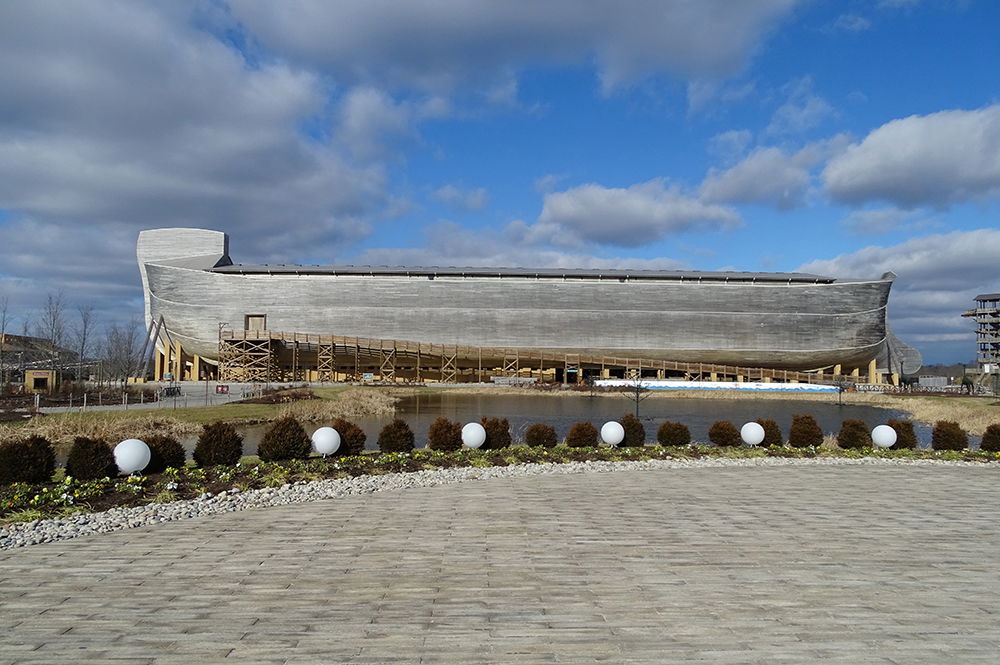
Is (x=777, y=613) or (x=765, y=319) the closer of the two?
(x=777, y=613)

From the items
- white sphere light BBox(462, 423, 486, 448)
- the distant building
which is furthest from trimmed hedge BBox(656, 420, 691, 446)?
the distant building

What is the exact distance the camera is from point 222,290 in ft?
219

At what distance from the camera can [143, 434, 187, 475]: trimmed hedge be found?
36.3 ft

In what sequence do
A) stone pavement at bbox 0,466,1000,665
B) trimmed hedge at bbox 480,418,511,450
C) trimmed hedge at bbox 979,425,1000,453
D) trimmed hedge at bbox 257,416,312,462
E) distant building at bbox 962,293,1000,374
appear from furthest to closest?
1. distant building at bbox 962,293,1000,374
2. trimmed hedge at bbox 979,425,1000,453
3. trimmed hedge at bbox 480,418,511,450
4. trimmed hedge at bbox 257,416,312,462
5. stone pavement at bbox 0,466,1000,665

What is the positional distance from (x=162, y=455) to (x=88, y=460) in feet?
3.95

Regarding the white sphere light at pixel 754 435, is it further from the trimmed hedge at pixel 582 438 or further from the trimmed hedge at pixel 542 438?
the trimmed hedge at pixel 542 438

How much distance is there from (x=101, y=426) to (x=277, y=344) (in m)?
49.9

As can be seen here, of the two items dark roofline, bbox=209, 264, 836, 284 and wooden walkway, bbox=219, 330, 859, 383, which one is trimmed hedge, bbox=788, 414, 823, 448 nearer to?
wooden walkway, bbox=219, 330, 859, 383

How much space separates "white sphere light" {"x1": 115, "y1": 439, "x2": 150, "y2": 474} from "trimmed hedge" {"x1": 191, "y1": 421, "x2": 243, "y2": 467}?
3.38 ft

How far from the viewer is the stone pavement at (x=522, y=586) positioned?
4.35 meters

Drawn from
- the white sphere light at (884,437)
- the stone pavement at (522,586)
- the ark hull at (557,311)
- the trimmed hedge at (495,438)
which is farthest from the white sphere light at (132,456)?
the ark hull at (557,311)

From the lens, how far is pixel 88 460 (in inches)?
400

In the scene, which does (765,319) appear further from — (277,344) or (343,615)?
(343,615)

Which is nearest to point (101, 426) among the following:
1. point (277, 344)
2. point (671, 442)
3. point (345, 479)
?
point (345, 479)
